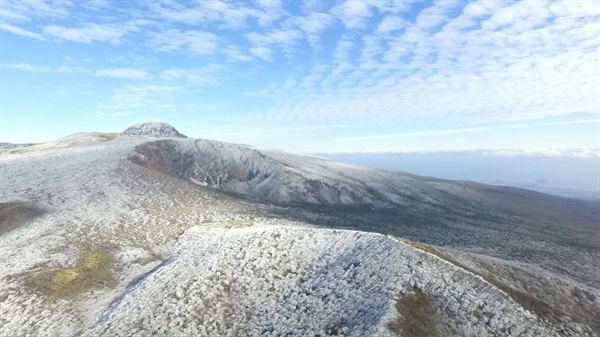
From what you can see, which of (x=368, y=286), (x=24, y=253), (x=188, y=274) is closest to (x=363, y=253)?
(x=368, y=286)

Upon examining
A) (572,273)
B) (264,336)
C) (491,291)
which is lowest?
(572,273)

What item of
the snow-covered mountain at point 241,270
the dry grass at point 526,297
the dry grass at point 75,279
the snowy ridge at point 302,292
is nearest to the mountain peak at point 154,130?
the snow-covered mountain at point 241,270

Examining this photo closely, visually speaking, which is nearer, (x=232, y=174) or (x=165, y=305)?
(x=165, y=305)

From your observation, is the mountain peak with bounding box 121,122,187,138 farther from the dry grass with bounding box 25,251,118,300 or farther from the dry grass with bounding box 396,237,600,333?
the dry grass with bounding box 396,237,600,333

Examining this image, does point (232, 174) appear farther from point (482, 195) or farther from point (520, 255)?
point (482, 195)

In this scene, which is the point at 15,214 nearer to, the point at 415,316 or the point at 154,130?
the point at 415,316

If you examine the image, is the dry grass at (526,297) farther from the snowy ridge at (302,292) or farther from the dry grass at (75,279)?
the dry grass at (75,279)

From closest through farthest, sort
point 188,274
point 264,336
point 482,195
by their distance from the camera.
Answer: point 264,336
point 188,274
point 482,195

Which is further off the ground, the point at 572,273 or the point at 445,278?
the point at 445,278

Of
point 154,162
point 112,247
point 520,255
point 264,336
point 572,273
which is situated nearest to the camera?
point 264,336
